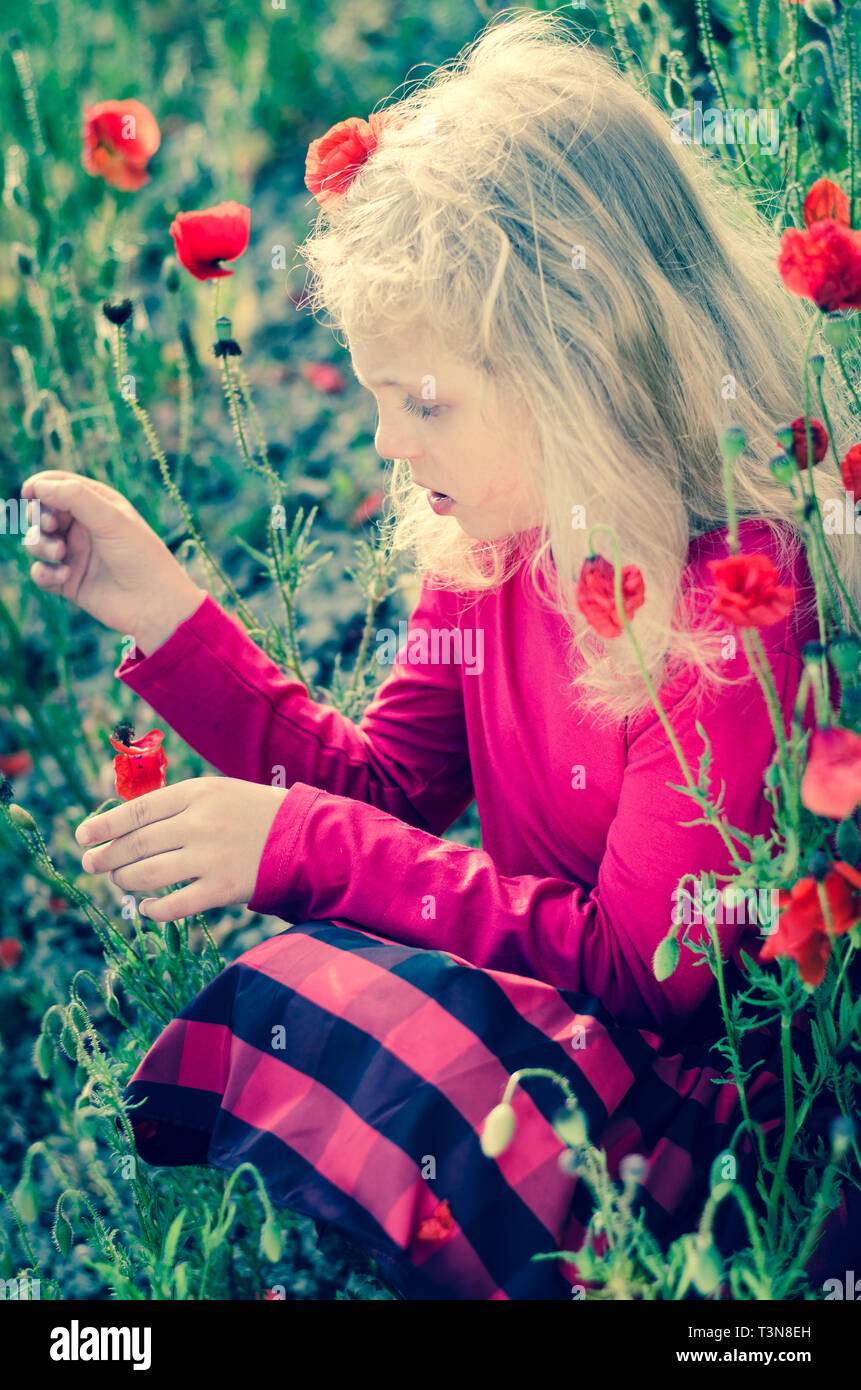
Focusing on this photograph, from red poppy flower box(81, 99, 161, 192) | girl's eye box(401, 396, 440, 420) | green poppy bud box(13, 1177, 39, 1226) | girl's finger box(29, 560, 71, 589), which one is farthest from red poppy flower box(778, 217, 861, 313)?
red poppy flower box(81, 99, 161, 192)

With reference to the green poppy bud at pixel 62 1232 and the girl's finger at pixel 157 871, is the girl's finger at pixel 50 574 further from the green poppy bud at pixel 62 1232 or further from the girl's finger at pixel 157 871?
the green poppy bud at pixel 62 1232

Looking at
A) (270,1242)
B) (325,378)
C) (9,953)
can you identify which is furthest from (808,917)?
(325,378)

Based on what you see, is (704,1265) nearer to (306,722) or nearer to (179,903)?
(179,903)

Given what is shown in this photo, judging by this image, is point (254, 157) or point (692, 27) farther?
point (254, 157)

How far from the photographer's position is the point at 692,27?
1.88 m

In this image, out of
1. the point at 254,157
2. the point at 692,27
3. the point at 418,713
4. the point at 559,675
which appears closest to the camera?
the point at 559,675

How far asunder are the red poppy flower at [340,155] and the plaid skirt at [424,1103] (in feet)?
1.90

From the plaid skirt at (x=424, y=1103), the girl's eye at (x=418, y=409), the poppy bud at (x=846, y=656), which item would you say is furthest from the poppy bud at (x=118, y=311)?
the poppy bud at (x=846, y=656)

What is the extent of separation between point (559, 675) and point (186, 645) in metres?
0.32

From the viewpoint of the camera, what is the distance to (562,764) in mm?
995

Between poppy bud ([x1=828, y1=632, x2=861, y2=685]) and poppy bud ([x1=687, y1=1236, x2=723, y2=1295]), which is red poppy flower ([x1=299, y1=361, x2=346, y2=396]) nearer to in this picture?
poppy bud ([x1=828, y1=632, x2=861, y2=685])

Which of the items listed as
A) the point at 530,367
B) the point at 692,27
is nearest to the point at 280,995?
the point at 530,367

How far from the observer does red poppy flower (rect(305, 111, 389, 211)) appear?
3.08 ft
